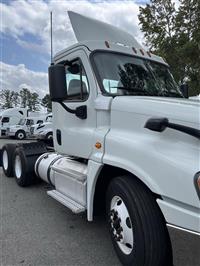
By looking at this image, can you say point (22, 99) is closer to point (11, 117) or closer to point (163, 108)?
point (11, 117)

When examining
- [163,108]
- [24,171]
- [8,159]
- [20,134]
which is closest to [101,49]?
[163,108]

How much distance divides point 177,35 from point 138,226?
13.0 m

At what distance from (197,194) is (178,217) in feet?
0.91

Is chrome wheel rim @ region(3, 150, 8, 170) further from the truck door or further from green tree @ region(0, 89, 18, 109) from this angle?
green tree @ region(0, 89, 18, 109)

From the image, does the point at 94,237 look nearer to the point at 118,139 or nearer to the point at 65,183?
the point at 65,183

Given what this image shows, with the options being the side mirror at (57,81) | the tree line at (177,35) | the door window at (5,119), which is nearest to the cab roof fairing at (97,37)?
the side mirror at (57,81)

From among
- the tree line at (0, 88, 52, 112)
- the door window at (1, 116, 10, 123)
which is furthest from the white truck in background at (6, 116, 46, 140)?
the tree line at (0, 88, 52, 112)

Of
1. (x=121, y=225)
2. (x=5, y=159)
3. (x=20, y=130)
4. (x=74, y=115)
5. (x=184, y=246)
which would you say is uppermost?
(x=74, y=115)

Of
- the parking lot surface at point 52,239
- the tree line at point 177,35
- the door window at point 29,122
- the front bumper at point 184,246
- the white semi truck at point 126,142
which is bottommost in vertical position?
the parking lot surface at point 52,239

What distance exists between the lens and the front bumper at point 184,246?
2.22m

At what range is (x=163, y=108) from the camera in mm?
2746

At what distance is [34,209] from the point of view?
518 centimetres

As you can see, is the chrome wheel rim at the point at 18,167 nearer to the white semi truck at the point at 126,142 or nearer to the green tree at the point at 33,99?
the white semi truck at the point at 126,142

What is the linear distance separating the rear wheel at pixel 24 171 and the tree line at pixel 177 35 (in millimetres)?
7873
